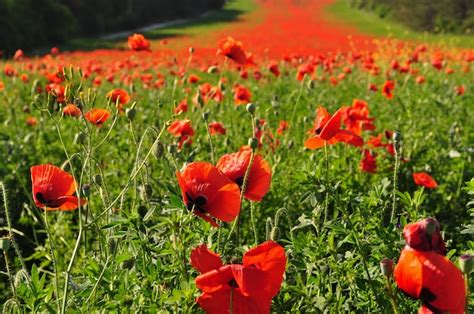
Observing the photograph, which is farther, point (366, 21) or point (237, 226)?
point (366, 21)

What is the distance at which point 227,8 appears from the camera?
159 feet

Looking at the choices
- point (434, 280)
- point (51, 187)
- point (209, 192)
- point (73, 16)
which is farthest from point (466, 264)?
point (73, 16)

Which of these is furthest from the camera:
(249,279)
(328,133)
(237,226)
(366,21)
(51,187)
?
(366,21)

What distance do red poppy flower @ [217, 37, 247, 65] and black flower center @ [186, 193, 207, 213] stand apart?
1515mm

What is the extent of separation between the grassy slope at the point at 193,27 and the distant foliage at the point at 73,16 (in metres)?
0.95

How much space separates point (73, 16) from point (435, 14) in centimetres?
1780

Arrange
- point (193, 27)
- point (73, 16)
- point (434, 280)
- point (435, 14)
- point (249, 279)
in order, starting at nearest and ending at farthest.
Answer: point (434, 280) < point (249, 279) < point (73, 16) < point (435, 14) < point (193, 27)

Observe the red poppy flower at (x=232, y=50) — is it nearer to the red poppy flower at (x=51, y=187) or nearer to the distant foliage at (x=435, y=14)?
the red poppy flower at (x=51, y=187)

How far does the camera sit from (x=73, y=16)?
1146 inches

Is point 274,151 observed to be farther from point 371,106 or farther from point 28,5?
point 28,5

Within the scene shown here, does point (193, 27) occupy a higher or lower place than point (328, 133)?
lower

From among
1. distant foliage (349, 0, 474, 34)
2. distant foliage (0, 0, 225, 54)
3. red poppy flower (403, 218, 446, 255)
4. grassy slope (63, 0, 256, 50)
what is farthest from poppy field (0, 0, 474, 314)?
distant foliage (349, 0, 474, 34)

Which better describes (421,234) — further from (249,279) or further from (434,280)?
(249,279)

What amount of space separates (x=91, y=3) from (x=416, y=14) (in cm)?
1755
